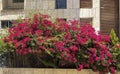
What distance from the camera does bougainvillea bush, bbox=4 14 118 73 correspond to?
32.0 ft

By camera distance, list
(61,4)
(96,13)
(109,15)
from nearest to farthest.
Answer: (96,13) → (109,15) → (61,4)

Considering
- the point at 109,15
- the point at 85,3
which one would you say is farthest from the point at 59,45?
the point at 85,3

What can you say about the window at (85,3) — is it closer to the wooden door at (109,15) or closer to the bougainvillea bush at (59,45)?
the wooden door at (109,15)

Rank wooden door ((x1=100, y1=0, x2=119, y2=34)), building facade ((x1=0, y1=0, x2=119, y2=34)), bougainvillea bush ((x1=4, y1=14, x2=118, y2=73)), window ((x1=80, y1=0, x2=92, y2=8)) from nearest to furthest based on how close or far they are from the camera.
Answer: bougainvillea bush ((x1=4, y1=14, x2=118, y2=73)), building facade ((x1=0, y1=0, x2=119, y2=34)), wooden door ((x1=100, y1=0, x2=119, y2=34)), window ((x1=80, y1=0, x2=92, y2=8))

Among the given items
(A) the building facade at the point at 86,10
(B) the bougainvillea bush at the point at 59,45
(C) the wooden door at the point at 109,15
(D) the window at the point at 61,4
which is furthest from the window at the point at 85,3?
(B) the bougainvillea bush at the point at 59,45

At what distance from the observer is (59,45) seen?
9.67m

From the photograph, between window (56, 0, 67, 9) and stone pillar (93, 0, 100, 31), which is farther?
window (56, 0, 67, 9)

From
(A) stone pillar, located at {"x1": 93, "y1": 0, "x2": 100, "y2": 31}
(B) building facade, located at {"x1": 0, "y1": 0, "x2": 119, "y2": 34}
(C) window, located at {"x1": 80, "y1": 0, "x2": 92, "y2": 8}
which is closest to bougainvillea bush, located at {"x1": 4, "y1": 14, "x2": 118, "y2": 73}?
(B) building facade, located at {"x1": 0, "y1": 0, "x2": 119, "y2": 34}

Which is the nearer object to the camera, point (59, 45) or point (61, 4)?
point (59, 45)

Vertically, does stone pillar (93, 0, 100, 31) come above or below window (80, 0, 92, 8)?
below

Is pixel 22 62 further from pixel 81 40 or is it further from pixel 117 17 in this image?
pixel 117 17

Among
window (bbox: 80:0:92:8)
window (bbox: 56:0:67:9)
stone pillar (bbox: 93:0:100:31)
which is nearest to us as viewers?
stone pillar (bbox: 93:0:100:31)

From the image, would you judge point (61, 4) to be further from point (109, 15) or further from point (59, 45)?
point (59, 45)

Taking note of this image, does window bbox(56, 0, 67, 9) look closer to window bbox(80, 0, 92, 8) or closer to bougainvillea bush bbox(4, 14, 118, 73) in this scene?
window bbox(80, 0, 92, 8)
